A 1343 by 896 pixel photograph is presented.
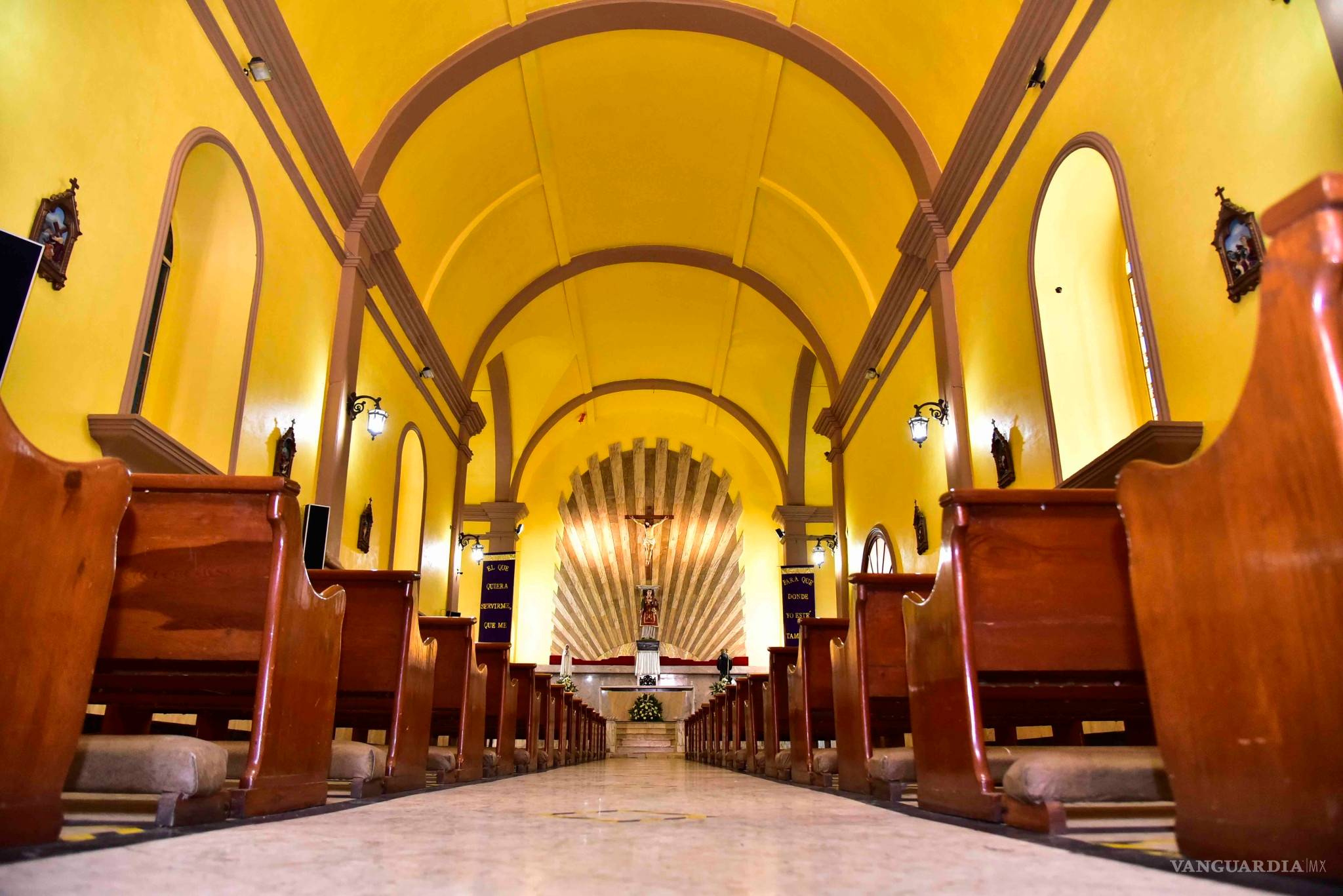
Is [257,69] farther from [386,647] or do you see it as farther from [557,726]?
[557,726]

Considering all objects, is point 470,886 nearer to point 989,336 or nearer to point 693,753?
point 989,336

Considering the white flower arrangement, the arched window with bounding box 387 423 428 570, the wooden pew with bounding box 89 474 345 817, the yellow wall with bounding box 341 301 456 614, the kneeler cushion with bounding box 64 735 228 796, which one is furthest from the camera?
the white flower arrangement

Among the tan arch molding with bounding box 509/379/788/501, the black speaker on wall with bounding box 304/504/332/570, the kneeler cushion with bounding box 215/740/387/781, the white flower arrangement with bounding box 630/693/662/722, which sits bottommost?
the kneeler cushion with bounding box 215/740/387/781

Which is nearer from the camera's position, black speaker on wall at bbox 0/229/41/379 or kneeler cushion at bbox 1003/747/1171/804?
kneeler cushion at bbox 1003/747/1171/804

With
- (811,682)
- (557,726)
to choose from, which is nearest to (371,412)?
(811,682)

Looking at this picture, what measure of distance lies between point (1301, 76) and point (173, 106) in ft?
17.3

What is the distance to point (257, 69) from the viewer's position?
5445mm

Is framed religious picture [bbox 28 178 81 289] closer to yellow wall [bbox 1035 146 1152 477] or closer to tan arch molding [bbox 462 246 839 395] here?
yellow wall [bbox 1035 146 1152 477]

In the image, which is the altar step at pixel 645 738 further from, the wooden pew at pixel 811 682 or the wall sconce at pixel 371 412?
the wooden pew at pixel 811 682

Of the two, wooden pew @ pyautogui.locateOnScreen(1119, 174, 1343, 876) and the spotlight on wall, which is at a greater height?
the spotlight on wall

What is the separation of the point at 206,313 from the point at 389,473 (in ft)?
10.1

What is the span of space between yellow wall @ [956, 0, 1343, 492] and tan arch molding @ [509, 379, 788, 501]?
1006 cm

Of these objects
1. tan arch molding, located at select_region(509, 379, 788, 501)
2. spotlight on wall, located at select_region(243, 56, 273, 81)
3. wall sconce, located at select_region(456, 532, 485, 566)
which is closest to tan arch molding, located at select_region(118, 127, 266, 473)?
spotlight on wall, located at select_region(243, 56, 273, 81)

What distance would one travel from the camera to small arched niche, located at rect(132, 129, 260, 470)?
547cm
